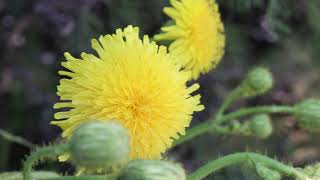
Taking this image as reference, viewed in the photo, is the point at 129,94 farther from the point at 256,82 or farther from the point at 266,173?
the point at 256,82

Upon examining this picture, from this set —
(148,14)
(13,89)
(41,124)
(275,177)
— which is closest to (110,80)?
(275,177)

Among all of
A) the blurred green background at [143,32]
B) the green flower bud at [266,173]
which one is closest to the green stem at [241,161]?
the green flower bud at [266,173]

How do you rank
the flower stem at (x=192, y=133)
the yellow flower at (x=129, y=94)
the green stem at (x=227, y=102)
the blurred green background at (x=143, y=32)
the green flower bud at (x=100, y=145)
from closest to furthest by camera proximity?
the green flower bud at (x=100, y=145) < the yellow flower at (x=129, y=94) < the flower stem at (x=192, y=133) < the green stem at (x=227, y=102) < the blurred green background at (x=143, y=32)

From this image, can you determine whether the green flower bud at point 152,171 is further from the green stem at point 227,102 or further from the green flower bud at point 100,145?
the green stem at point 227,102

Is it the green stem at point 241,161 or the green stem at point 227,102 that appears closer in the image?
the green stem at point 241,161

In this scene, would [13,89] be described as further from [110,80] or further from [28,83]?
[110,80]

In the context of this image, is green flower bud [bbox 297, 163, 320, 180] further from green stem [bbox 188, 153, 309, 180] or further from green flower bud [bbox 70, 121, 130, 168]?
green flower bud [bbox 70, 121, 130, 168]

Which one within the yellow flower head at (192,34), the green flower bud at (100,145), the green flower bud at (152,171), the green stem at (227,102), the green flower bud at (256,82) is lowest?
the green flower bud at (152,171)
